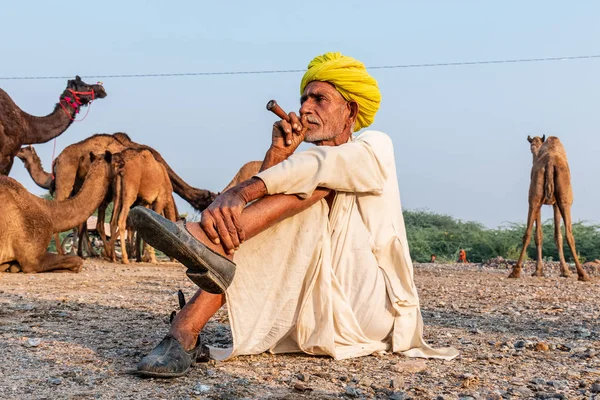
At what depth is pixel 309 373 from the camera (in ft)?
10.7

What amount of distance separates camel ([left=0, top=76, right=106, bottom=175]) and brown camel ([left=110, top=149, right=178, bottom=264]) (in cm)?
193

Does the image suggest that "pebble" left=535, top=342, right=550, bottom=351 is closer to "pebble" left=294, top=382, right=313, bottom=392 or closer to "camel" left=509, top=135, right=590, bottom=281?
"pebble" left=294, top=382, right=313, bottom=392

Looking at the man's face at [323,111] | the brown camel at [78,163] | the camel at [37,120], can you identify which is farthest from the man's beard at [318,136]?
the brown camel at [78,163]

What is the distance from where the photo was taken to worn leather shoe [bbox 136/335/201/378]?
3051mm

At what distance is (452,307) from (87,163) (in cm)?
1071

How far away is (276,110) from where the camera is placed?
342 centimetres

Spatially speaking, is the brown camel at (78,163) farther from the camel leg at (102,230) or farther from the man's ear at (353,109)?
the man's ear at (353,109)

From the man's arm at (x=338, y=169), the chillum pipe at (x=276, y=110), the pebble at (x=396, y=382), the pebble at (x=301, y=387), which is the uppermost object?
the chillum pipe at (x=276, y=110)

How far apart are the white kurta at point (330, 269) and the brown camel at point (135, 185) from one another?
1029cm

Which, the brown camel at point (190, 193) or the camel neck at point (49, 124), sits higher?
the camel neck at point (49, 124)

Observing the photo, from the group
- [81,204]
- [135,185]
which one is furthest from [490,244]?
[81,204]

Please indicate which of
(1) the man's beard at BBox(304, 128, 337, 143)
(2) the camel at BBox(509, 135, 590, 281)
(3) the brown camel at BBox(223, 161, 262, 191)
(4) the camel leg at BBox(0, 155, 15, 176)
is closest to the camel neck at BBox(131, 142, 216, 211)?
(3) the brown camel at BBox(223, 161, 262, 191)

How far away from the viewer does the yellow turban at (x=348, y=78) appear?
3734 mm

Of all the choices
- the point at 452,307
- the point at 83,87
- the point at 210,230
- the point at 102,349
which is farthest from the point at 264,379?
the point at 83,87
